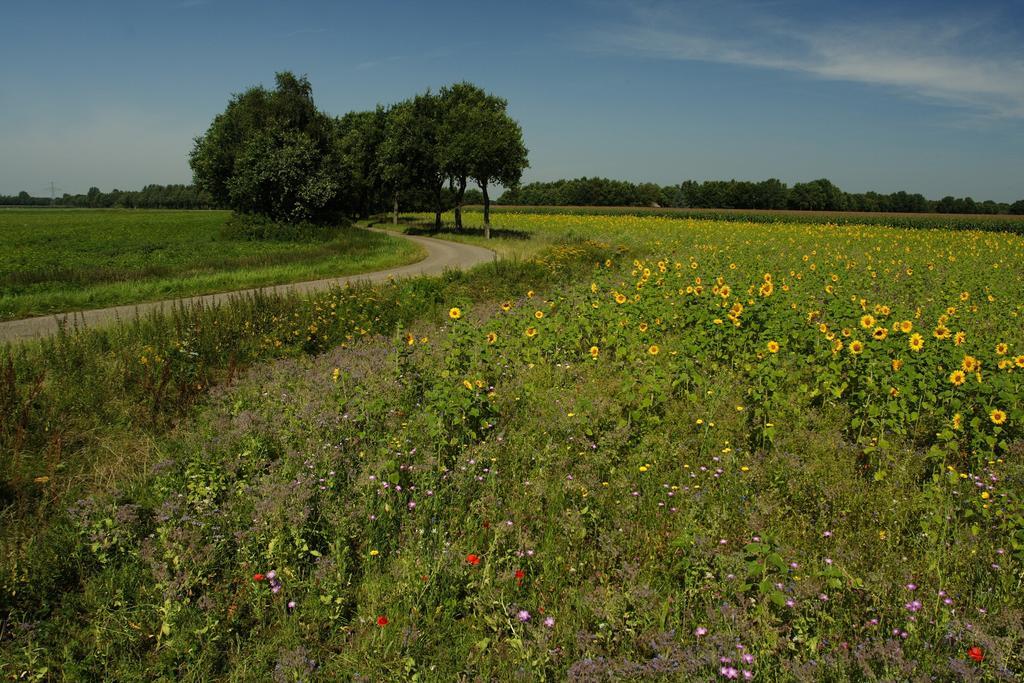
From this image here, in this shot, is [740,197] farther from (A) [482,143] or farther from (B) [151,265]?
(B) [151,265]

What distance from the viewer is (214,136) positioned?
48.4 meters

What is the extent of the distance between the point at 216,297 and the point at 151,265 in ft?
29.5

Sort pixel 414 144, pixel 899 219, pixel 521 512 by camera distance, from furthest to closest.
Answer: pixel 899 219 < pixel 414 144 < pixel 521 512

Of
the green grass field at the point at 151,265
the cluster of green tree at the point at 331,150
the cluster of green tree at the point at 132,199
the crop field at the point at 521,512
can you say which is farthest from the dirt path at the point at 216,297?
the cluster of green tree at the point at 132,199

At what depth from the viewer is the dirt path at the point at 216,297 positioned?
10458 mm

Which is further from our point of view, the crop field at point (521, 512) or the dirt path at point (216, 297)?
the dirt path at point (216, 297)

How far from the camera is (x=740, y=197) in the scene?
3723 inches

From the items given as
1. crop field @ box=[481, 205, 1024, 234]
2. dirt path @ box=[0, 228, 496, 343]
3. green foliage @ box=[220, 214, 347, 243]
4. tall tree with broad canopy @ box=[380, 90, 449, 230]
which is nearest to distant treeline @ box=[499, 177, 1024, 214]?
crop field @ box=[481, 205, 1024, 234]

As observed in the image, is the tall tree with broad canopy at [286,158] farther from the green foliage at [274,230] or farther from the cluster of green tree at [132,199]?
the cluster of green tree at [132,199]

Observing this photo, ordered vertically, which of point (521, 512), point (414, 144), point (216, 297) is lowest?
point (521, 512)

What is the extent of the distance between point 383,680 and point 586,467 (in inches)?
93.6

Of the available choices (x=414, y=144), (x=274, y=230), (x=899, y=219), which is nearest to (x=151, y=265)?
(x=274, y=230)

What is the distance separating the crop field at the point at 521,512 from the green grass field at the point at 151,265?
788cm

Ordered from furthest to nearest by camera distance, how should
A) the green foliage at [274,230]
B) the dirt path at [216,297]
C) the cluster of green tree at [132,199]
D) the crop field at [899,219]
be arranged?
the cluster of green tree at [132,199] → the crop field at [899,219] → the green foliage at [274,230] → the dirt path at [216,297]
